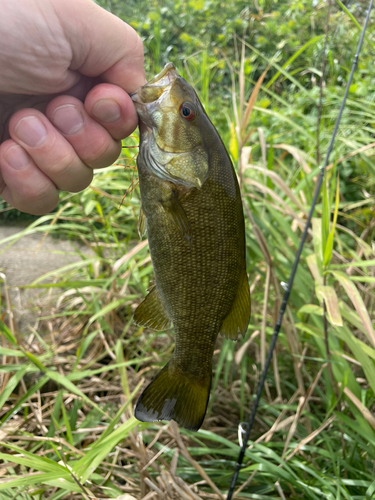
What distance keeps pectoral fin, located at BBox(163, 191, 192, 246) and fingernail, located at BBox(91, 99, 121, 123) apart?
1.02 feet

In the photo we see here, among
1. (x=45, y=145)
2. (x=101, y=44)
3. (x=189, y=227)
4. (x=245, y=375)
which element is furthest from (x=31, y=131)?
(x=245, y=375)

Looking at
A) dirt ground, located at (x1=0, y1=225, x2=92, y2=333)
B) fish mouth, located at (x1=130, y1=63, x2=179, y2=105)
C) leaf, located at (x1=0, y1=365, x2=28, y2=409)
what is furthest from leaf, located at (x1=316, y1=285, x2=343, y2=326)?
dirt ground, located at (x1=0, y1=225, x2=92, y2=333)

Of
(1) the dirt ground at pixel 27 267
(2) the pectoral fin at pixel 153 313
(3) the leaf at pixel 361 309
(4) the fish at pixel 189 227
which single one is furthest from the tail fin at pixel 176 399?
(1) the dirt ground at pixel 27 267

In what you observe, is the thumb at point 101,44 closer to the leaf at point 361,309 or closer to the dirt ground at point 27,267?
the leaf at point 361,309

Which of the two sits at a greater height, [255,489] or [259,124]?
[259,124]

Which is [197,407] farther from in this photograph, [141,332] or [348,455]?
[141,332]

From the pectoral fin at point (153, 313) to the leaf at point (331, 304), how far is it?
53 cm

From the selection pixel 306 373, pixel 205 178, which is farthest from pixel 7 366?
pixel 306 373

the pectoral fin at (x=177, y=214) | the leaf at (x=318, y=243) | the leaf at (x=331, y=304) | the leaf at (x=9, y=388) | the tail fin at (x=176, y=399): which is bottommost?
the leaf at (x=9, y=388)

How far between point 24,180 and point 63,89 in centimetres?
33

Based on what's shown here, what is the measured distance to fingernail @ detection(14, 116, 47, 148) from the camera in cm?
119

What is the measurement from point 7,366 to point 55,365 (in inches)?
24.3

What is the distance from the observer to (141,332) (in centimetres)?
228

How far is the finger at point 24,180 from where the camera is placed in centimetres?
121
